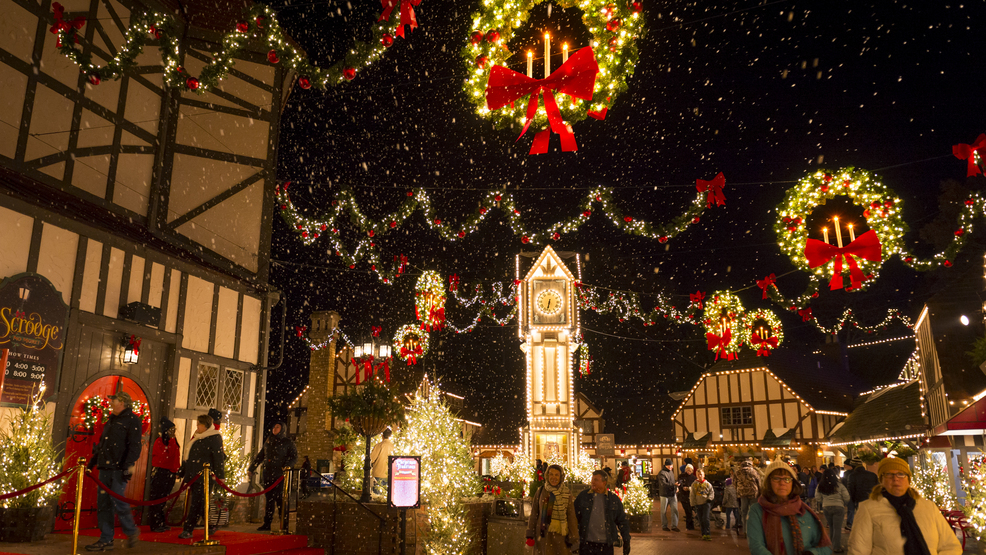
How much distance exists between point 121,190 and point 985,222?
1997 cm

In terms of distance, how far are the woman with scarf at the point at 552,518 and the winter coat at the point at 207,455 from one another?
4.31 meters

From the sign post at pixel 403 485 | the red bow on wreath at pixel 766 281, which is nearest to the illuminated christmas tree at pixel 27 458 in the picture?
the sign post at pixel 403 485

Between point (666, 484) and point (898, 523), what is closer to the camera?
point (898, 523)

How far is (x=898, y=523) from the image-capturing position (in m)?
4.57

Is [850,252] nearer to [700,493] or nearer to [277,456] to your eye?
[700,493]

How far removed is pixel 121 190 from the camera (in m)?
11.2

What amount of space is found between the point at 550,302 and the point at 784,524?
1858 centimetres

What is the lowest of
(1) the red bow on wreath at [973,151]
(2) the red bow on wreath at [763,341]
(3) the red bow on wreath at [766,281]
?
(2) the red bow on wreath at [763,341]

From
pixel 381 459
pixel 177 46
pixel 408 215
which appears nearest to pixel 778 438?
pixel 408 215

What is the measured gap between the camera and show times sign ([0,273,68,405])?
29.2 ft

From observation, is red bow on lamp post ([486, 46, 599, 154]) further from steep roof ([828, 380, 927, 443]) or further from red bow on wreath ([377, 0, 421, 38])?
steep roof ([828, 380, 927, 443])

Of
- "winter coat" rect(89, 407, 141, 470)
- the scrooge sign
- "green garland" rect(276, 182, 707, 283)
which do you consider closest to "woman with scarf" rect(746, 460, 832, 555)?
the scrooge sign

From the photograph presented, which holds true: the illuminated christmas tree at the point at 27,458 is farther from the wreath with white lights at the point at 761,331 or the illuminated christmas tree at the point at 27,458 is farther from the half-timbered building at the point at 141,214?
the wreath with white lights at the point at 761,331

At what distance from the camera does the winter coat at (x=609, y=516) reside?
24.8 ft
